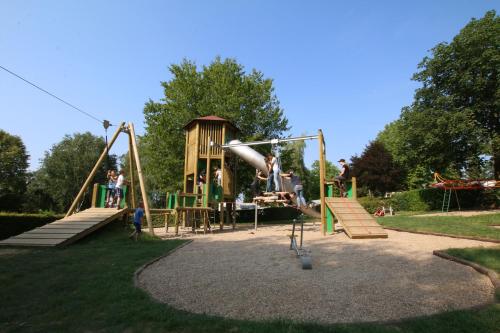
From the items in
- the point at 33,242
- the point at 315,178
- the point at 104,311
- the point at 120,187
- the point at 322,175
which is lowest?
the point at 104,311

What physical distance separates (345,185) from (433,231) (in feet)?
12.7

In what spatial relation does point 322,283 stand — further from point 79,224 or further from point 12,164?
point 12,164

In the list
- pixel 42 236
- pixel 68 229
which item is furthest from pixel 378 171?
pixel 42 236

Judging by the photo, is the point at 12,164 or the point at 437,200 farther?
the point at 12,164

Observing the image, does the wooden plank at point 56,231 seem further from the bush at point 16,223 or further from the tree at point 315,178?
the tree at point 315,178

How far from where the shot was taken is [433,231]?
37.0ft

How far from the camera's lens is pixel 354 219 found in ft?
38.1

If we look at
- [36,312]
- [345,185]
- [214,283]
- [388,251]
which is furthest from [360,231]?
[36,312]

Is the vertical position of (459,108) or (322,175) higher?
(459,108)

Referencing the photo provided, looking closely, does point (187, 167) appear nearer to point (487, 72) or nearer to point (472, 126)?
point (472, 126)

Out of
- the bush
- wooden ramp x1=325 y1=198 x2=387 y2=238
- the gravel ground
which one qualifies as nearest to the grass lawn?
the gravel ground

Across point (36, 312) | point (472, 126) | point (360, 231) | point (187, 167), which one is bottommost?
point (36, 312)

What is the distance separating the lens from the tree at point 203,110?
26.7m

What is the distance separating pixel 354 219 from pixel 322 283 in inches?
252
